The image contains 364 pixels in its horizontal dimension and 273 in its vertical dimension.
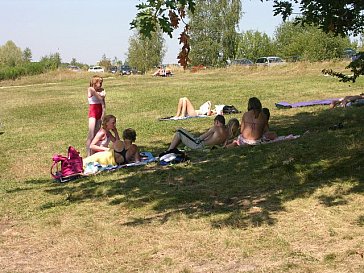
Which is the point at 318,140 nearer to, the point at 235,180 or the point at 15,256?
the point at 235,180

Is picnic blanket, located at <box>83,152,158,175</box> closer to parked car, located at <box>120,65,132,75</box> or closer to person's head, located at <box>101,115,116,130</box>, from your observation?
person's head, located at <box>101,115,116,130</box>

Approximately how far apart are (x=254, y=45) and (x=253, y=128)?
82.5m

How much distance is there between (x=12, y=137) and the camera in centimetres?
1542

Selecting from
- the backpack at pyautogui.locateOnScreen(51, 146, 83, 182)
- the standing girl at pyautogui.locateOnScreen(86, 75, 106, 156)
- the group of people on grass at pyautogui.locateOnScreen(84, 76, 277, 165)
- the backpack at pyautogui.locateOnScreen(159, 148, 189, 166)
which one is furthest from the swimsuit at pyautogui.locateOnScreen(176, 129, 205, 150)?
the backpack at pyautogui.locateOnScreen(51, 146, 83, 182)

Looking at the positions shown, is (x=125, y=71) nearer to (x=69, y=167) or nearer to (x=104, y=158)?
(x=104, y=158)

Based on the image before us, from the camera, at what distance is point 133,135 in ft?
30.3

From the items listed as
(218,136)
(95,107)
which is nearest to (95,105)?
(95,107)

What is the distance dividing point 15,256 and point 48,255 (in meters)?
0.36

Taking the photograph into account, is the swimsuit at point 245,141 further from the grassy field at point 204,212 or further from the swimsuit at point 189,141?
the swimsuit at point 189,141

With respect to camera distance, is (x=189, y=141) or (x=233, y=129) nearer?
(x=189, y=141)

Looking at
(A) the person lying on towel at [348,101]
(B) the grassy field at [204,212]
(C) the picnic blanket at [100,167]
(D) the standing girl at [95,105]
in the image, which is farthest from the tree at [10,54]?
(B) the grassy field at [204,212]

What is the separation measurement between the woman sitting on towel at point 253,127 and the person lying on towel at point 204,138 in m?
0.37

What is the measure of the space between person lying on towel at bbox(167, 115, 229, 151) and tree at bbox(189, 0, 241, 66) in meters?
66.1

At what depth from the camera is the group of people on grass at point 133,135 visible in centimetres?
929
